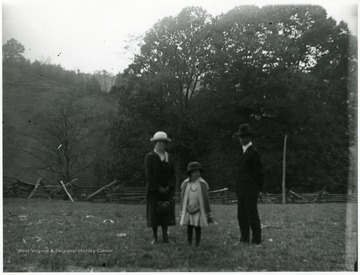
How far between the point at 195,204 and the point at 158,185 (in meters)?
0.74

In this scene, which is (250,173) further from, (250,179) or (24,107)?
(24,107)

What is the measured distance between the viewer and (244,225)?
695cm

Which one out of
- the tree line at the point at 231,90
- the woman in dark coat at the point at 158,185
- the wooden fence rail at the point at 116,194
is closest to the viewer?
the woman in dark coat at the point at 158,185

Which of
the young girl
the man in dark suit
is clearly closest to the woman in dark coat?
the young girl

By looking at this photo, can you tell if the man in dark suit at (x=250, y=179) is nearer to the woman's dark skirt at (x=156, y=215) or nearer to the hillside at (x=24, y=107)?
the woman's dark skirt at (x=156, y=215)

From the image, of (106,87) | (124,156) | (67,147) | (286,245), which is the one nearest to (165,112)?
(124,156)

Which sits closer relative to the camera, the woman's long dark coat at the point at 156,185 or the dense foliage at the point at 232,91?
the woman's long dark coat at the point at 156,185

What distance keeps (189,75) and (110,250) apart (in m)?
7.82

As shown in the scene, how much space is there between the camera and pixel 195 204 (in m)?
6.61

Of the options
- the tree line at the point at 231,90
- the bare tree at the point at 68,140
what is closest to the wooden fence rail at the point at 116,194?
the bare tree at the point at 68,140

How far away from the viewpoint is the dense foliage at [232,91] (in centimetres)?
1190

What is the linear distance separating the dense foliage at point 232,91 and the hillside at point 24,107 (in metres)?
3.38

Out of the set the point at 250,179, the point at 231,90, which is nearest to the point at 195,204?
the point at 250,179

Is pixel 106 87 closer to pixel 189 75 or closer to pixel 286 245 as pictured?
pixel 189 75
